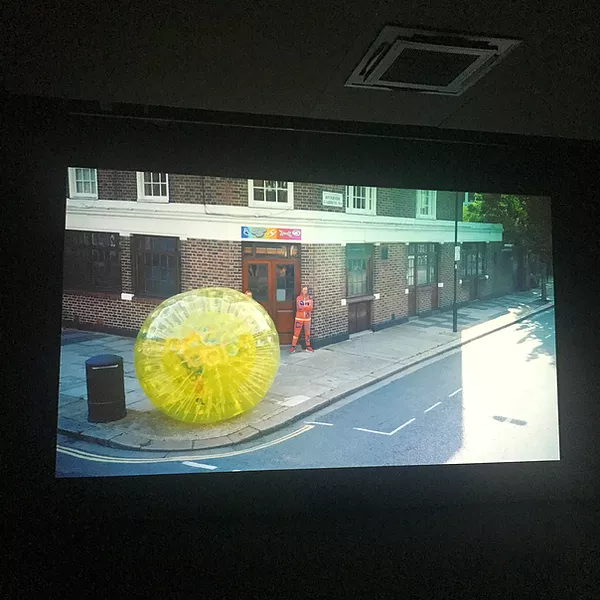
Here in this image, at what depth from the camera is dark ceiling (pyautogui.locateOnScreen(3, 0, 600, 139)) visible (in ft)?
5.73

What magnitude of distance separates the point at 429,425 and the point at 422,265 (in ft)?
3.27

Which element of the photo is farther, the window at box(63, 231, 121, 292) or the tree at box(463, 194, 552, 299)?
the tree at box(463, 194, 552, 299)

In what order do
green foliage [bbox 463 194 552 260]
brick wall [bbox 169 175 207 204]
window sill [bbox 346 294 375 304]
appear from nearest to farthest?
brick wall [bbox 169 175 207 204] < window sill [bbox 346 294 375 304] < green foliage [bbox 463 194 552 260]

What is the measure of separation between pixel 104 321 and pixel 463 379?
85.9 inches

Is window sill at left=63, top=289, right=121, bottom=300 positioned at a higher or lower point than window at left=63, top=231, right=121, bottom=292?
lower

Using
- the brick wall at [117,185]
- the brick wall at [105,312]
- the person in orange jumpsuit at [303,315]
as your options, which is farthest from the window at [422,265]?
the brick wall at [117,185]

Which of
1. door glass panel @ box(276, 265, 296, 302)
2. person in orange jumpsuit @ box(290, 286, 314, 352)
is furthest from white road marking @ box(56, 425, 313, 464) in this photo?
door glass panel @ box(276, 265, 296, 302)

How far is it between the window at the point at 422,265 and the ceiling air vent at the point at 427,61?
Answer: 37.7 inches

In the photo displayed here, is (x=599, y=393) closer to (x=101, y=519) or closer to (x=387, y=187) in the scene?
(x=387, y=187)

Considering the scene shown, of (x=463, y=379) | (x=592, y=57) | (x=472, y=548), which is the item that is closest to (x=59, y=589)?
(x=472, y=548)

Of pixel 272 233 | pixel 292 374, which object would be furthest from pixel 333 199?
pixel 292 374

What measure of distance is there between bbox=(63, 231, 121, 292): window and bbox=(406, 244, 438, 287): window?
179 centimetres

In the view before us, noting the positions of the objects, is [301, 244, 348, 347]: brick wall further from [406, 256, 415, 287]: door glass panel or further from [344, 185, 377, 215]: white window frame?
[406, 256, 415, 287]: door glass panel

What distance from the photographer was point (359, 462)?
111 inches
